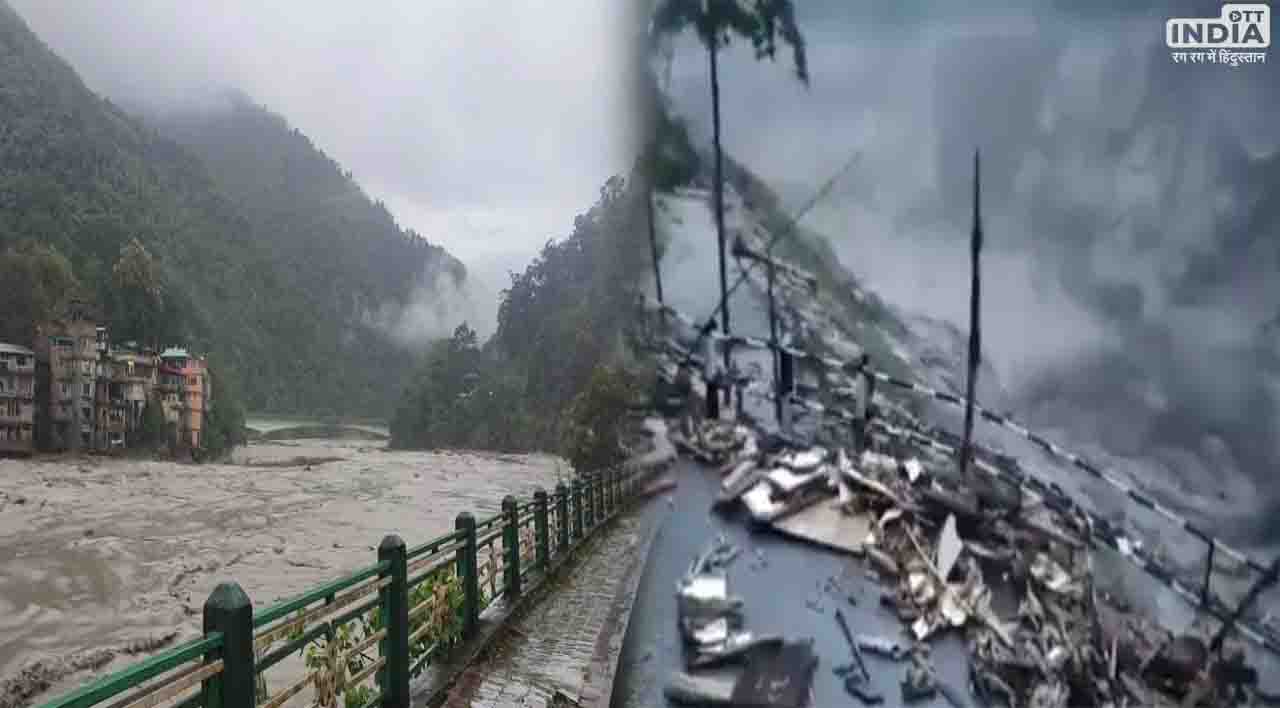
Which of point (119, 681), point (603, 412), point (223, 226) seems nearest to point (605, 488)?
point (603, 412)

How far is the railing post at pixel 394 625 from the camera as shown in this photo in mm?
2881

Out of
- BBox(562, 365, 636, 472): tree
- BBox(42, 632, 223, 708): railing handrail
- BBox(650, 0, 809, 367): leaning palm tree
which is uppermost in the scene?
BBox(650, 0, 809, 367): leaning palm tree

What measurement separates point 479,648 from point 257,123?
1740 cm

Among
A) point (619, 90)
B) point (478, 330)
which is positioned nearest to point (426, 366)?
point (478, 330)

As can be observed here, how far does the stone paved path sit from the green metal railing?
0.62ft

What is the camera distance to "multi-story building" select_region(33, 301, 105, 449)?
14.4 meters

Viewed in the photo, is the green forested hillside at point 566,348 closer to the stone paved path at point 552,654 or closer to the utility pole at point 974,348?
the utility pole at point 974,348

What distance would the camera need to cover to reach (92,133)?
58.1 feet

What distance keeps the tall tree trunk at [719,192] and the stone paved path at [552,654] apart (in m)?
1.58

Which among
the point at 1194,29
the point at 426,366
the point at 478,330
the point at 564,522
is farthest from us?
the point at 426,366

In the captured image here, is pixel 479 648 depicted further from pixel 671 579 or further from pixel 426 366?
pixel 426 366

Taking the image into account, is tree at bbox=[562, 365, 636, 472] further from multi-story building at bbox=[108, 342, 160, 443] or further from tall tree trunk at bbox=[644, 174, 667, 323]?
multi-story building at bbox=[108, 342, 160, 443]

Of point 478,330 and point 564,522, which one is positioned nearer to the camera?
point 564,522

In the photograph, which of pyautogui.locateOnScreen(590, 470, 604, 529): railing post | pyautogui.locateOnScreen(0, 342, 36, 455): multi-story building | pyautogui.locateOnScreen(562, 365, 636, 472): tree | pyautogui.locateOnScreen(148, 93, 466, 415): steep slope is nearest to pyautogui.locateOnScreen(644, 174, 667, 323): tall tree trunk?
pyautogui.locateOnScreen(562, 365, 636, 472): tree
